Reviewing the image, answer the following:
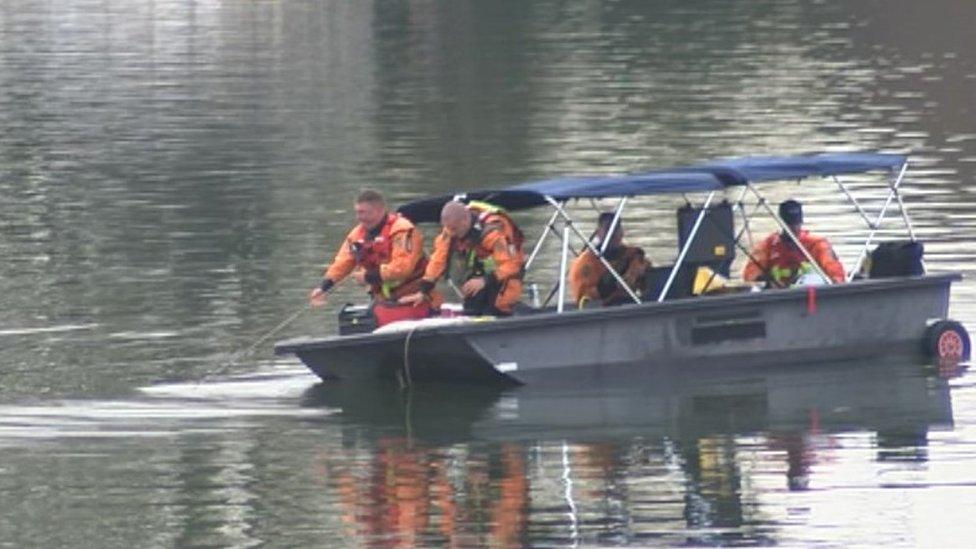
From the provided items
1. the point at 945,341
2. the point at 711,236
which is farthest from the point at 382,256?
the point at 945,341

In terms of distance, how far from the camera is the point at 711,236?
88.9 ft

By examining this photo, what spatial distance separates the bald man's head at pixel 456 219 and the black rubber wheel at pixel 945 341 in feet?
14.9

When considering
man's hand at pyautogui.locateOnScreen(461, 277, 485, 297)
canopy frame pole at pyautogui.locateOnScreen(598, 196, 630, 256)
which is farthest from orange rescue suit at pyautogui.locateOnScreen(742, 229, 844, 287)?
man's hand at pyautogui.locateOnScreen(461, 277, 485, 297)

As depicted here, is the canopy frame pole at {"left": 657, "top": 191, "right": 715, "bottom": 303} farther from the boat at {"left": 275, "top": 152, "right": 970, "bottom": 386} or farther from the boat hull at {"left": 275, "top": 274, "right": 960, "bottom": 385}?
the boat hull at {"left": 275, "top": 274, "right": 960, "bottom": 385}

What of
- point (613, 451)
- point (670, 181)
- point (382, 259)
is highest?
point (670, 181)

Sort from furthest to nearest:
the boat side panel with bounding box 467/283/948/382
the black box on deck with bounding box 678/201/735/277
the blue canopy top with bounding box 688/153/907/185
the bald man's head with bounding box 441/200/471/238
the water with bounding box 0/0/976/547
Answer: the blue canopy top with bounding box 688/153/907/185
the black box on deck with bounding box 678/201/735/277
the bald man's head with bounding box 441/200/471/238
the boat side panel with bounding box 467/283/948/382
the water with bounding box 0/0/976/547

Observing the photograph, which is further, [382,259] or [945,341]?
[945,341]

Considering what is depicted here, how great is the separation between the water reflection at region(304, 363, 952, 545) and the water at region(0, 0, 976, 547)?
0.05 m

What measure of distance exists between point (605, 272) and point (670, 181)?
1.13m

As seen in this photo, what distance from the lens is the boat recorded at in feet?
84.4

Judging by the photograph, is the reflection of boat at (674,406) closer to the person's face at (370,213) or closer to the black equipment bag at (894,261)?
the black equipment bag at (894,261)

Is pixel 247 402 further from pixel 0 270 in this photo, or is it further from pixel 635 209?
pixel 635 209

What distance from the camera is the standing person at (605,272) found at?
27.1m

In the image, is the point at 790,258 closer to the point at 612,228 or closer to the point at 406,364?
the point at 612,228
